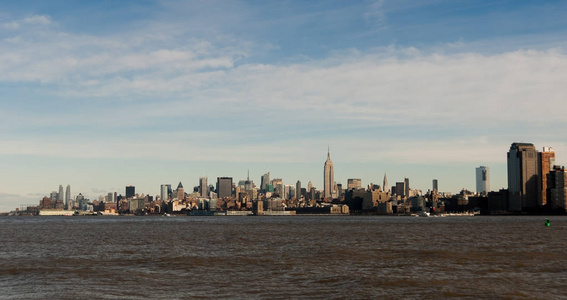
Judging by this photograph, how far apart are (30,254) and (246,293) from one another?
128ft

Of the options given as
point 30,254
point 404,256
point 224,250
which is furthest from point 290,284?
point 30,254

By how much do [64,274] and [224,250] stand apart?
25.3 meters

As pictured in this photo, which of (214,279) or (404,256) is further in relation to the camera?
(404,256)

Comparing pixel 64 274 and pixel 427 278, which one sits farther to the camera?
pixel 64 274

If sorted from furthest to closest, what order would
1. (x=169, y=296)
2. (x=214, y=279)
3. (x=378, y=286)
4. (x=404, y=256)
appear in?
(x=404, y=256), (x=214, y=279), (x=378, y=286), (x=169, y=296)

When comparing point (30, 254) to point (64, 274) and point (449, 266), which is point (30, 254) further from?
point (449, 266)

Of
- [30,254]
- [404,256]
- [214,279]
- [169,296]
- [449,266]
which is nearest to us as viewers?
[169,296]

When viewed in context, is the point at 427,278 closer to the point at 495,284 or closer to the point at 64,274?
the point at 495,284

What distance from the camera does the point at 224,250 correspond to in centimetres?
6869

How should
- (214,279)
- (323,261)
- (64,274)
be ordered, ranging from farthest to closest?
1. (323,261)
2. (64,274)
3. (214,279)

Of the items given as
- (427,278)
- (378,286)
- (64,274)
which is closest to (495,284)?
(427,278)

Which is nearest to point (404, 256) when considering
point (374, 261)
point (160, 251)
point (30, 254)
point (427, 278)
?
point (374, 261)

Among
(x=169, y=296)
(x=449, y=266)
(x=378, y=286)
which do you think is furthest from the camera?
(x=449, y=266)

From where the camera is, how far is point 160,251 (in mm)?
67500
